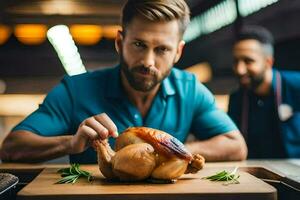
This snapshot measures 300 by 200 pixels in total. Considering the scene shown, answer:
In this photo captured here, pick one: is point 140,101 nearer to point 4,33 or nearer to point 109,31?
point 109,31

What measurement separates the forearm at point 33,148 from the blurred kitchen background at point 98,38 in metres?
1.34

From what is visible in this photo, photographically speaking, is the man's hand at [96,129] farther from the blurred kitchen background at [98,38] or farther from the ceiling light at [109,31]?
the ceiling light at [109,31]

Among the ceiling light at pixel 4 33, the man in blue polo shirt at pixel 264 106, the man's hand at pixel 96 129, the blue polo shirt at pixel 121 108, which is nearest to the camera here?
the man's hand at pixel 96 129

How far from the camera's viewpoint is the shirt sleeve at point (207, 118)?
2.38m

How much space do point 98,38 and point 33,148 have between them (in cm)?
256

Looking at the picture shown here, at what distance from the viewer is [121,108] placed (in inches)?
93.7

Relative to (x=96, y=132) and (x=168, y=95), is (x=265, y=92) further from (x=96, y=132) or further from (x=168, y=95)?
(x=96, y=132)

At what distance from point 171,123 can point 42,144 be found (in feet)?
2.10

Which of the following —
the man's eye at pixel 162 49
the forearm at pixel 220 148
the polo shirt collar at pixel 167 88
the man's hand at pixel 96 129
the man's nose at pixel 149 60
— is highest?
the man's eye at pixel 162 49

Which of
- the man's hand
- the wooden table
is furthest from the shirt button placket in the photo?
the wooden table

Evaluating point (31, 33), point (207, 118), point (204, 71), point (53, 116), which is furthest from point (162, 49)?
point (204, 71)

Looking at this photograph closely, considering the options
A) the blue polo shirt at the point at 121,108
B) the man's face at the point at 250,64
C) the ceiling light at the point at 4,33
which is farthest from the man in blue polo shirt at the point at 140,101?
the ceiling light at the point at 4,33

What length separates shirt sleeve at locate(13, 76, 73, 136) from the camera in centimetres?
224

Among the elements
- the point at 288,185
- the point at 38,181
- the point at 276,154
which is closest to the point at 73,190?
the point at 38,181
